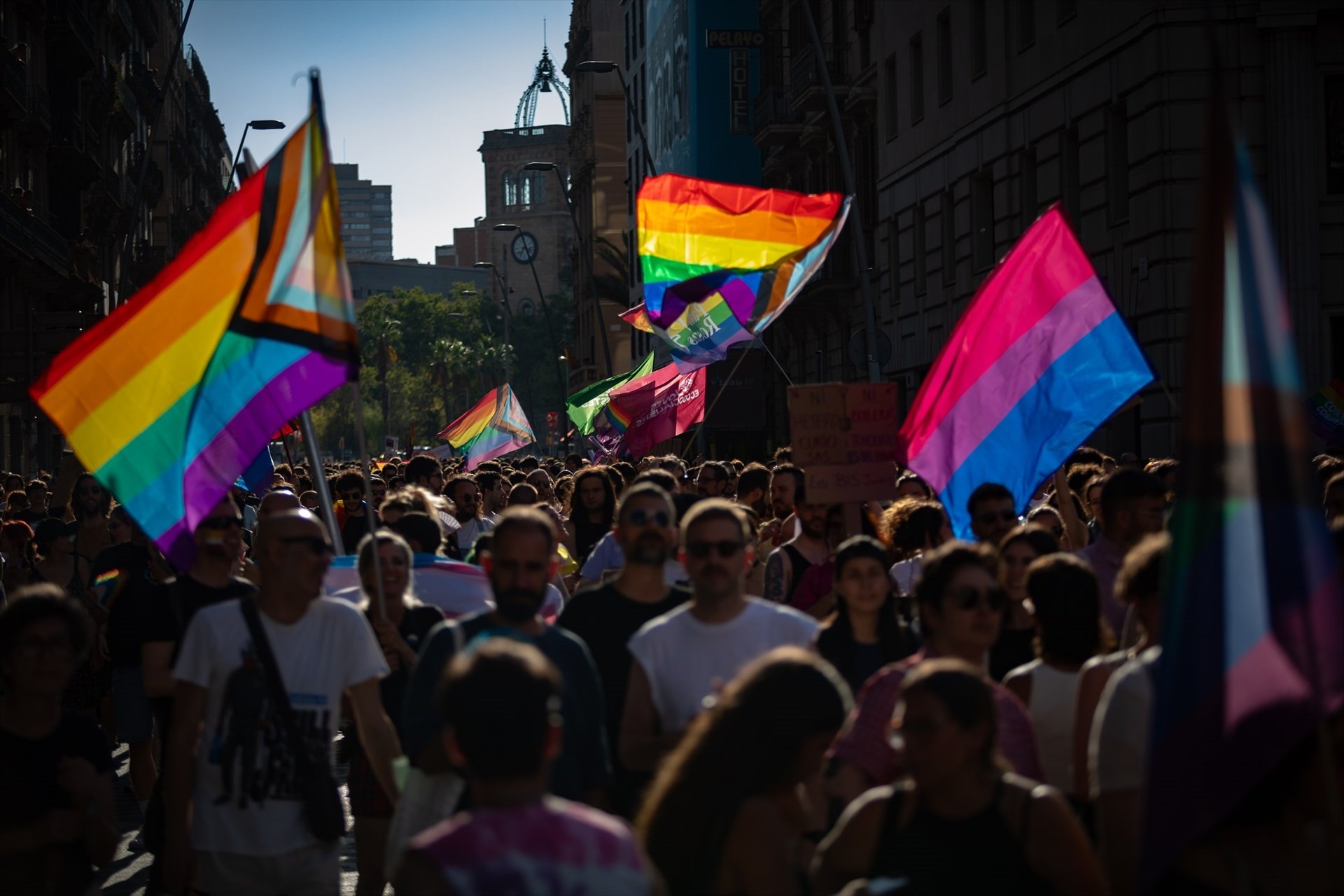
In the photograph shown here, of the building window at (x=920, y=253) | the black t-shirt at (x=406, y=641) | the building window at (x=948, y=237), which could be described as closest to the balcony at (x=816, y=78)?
the building window at (x=920, y=253)

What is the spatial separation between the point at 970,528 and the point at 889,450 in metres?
0.95

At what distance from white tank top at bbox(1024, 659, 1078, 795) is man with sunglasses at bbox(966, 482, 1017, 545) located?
3.04 meters

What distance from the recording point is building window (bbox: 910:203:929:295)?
108 ft

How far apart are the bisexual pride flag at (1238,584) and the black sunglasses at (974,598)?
148cm

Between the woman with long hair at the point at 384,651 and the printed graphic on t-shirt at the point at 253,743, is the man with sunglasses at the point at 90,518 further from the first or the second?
the printed graphic on t-shirt at the point at 253,743

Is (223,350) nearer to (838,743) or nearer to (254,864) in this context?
(254,864)

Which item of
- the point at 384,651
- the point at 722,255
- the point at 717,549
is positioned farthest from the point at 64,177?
the point at 717,549

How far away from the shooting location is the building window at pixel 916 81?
3300 centimetres

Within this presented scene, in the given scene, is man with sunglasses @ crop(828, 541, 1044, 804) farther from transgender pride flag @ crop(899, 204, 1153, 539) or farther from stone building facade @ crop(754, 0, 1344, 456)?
stone building facade @ crop(754, 0, 1344, 456)

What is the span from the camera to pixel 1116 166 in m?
23.6

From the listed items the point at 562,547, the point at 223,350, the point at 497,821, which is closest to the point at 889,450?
the point at 562,547

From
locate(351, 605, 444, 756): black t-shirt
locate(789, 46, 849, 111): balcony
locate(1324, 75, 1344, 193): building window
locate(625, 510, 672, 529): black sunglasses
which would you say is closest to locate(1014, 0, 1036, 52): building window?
locate(1324, 75, 1344, 193): building window

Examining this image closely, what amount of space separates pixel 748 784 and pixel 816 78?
114 ft

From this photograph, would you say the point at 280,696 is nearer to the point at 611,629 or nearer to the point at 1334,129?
the point at 611,629
